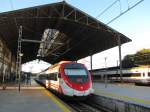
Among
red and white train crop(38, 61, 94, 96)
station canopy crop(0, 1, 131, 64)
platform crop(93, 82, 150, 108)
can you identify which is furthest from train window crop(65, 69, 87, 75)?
station canopy crop(0, 1, 131, 64)

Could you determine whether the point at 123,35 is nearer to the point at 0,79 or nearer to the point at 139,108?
the point at 0,79

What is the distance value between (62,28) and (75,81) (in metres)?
27.2

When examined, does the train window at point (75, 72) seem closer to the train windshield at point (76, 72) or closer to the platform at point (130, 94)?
the train windshield at point (76, 72)

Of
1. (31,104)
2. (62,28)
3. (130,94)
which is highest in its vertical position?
(62,28)

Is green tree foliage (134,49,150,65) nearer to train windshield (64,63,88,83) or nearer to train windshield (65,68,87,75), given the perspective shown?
train windshield (64,63,88,83)

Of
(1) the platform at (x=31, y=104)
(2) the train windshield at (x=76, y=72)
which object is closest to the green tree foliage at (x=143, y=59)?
(2) the train windshield at (x=76, y=72)

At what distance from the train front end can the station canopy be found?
47.8 feet

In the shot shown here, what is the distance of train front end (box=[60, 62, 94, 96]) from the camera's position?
21.9 metres

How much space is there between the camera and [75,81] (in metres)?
22.3

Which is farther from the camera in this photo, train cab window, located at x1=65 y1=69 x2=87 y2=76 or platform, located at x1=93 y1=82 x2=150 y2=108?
train cab window, located at x1=65 y1=69 x2=87 y2=76

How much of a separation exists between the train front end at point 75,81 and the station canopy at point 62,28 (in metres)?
14.6

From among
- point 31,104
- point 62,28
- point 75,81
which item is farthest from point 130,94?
point 62,28

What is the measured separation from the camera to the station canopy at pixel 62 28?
1524 inches

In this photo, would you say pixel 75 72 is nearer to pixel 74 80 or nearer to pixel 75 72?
pixel 75 72
